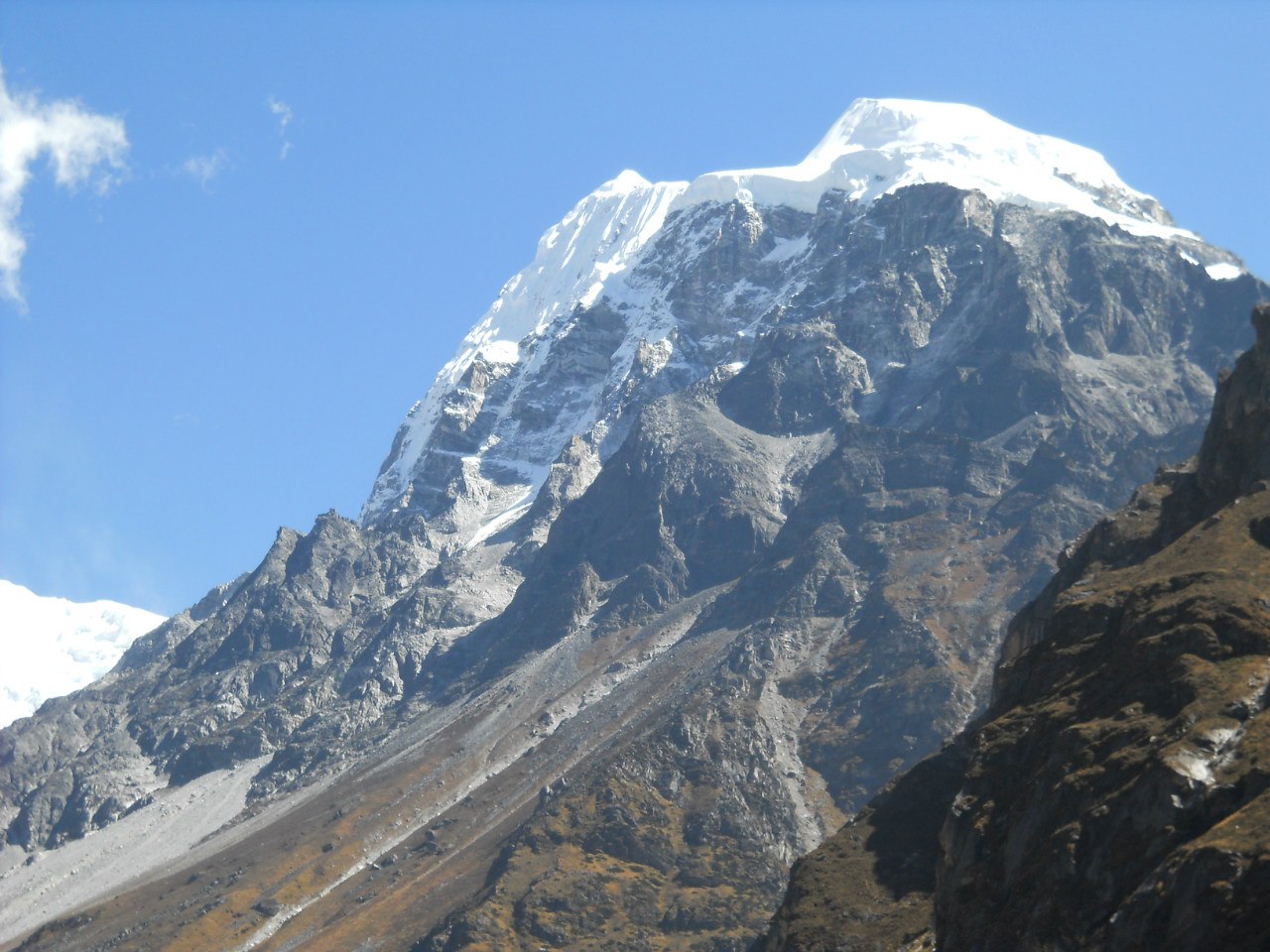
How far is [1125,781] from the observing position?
11644 centimetres

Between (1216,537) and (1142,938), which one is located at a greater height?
(1216,537)

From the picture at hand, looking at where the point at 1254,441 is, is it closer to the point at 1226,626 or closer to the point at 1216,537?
the point at 1216,537

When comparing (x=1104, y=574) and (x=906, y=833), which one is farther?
(x=906, y=833)

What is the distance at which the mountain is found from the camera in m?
100

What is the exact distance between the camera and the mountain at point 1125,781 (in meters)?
100

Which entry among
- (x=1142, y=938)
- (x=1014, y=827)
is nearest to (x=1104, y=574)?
(x=1014, y=827)

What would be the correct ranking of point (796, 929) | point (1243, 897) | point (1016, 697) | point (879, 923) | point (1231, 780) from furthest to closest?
point (796, 929), point (879, 923), point (1016, 697), point (1231, 780), point (1243, 897)

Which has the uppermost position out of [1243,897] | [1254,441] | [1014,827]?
[1254,441]

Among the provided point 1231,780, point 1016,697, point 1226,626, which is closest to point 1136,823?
point 1231,780

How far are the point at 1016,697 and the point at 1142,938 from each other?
58265 millimetres

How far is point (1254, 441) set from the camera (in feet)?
601

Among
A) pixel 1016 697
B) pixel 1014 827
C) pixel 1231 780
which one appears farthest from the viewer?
pixel 1016 697

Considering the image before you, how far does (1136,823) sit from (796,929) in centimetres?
8060

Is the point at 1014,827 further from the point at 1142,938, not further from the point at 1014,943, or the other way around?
the point at 1142,938
